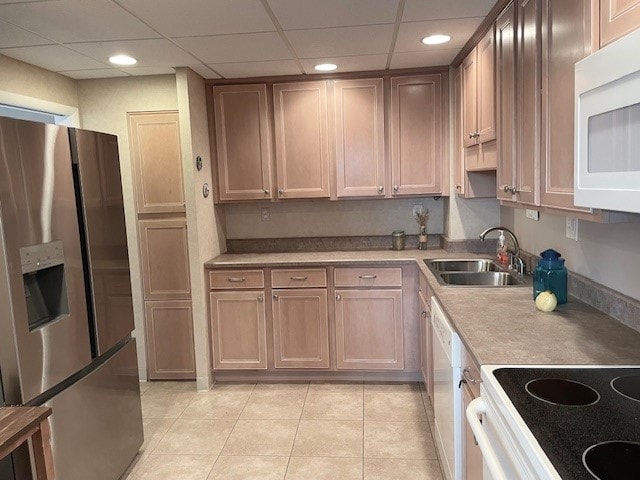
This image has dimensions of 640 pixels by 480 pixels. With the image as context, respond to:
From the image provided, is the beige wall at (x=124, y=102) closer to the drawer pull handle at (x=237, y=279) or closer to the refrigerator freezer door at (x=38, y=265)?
the drawer pull handle at (x=237, y=279)

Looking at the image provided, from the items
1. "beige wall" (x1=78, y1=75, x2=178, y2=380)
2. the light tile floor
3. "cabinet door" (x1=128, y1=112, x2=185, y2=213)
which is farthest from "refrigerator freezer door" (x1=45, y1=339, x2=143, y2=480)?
"beige wall" (x1=78, y1=75, x2=178, y2=380)

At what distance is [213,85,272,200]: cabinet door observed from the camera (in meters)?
3.56

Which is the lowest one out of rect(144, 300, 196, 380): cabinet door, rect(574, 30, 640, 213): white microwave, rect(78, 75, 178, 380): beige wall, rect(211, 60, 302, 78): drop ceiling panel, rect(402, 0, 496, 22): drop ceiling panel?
rect(144, 300, 196, 380): cabinet door

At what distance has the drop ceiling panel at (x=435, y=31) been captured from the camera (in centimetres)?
248

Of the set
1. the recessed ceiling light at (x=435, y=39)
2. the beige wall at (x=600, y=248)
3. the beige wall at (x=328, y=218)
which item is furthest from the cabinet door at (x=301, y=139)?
the beige wall at (x=600, y=248)

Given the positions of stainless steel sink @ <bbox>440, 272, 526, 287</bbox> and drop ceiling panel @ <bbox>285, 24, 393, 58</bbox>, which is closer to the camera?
drop ceiling panel @ <bbox>285, 24, 393, 58</bbox>

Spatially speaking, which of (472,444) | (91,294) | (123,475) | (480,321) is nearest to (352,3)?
(480,321)

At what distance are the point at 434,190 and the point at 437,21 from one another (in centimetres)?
135

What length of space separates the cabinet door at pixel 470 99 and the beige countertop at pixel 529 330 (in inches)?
40.5

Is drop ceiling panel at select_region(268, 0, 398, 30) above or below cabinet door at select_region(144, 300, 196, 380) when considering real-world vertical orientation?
above

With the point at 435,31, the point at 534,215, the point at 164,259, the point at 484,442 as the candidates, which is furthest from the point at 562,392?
the point at 164,259

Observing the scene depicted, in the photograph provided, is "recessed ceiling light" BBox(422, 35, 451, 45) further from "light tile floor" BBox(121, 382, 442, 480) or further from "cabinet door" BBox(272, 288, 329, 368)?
"light tile floor" BBox(121, 382, 442, 480)

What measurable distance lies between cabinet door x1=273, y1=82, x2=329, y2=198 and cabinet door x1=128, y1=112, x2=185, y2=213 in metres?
0.76

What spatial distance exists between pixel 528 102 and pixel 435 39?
3.56ft
